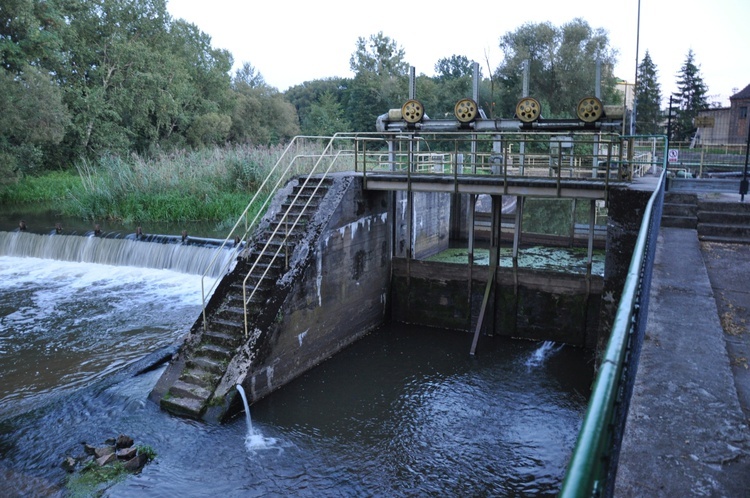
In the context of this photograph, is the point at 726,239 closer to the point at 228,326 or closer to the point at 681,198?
the point at 681,198

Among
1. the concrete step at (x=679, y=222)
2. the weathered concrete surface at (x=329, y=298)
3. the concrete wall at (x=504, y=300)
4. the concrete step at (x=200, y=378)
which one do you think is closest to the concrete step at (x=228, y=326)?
the weathered concrete surface at (x=329, y=298)

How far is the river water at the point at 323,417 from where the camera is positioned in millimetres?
8930

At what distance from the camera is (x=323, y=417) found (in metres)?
11.0

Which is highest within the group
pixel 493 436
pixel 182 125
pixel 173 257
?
pixel 182 125

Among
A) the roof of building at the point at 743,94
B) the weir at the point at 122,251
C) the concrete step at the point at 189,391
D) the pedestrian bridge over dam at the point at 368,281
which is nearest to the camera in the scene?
the concrete step at the point at 189,391

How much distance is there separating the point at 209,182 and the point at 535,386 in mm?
20556

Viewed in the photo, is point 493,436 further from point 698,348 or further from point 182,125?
point 182,125

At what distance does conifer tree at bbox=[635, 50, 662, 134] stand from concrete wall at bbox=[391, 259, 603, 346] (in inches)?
2223

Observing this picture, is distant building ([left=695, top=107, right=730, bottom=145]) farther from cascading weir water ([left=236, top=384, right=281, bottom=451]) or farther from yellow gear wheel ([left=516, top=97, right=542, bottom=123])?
cascading weir water ([left=236, top=384, right=281, bottom=451])

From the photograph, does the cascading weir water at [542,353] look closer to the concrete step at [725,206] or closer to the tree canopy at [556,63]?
the concrete step at [725,206]

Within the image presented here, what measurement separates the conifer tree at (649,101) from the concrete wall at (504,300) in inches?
2223

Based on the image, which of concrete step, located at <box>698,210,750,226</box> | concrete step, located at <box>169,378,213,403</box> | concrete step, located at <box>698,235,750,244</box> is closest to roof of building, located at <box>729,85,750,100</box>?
concrete step, located at <box>698,210,750,226</box>

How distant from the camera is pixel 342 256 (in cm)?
1363

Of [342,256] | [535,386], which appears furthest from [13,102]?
[535,386]
